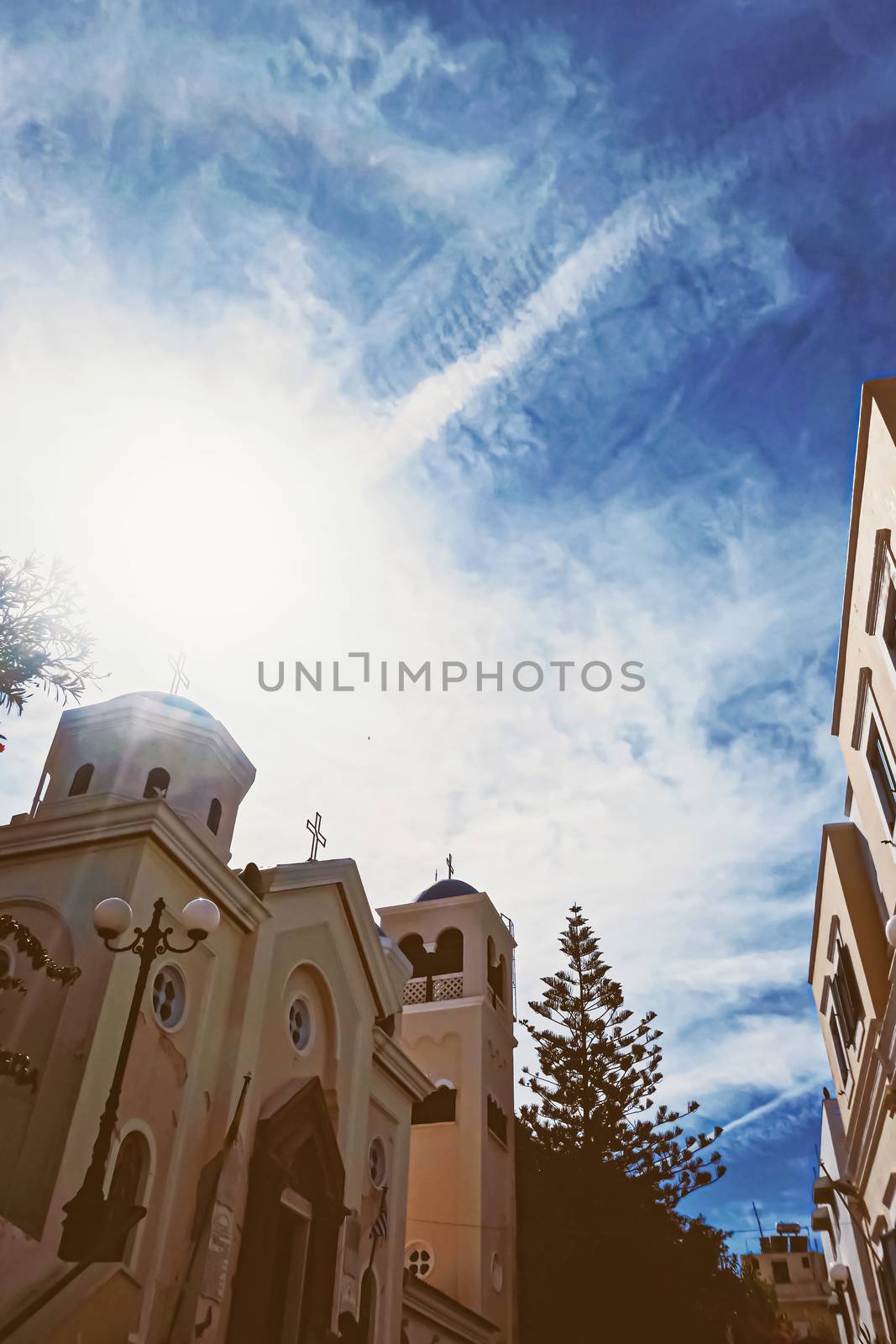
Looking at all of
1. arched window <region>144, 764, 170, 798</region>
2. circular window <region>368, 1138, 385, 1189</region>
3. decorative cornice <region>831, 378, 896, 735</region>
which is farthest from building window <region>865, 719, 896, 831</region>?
arched window <region>144, 764, 170, 798</region>

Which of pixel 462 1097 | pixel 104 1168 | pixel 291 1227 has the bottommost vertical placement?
pixel 104 1168

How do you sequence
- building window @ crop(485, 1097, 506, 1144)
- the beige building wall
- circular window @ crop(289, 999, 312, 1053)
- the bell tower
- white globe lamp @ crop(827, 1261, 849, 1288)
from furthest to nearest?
the beige building wall → building window @ crop(485, 1097, 506, 1144) → the bell tower → white globe lamp @ crop(827, 1261, 849, 1288) → circular window @ crop(289, 999, 312, 1053)

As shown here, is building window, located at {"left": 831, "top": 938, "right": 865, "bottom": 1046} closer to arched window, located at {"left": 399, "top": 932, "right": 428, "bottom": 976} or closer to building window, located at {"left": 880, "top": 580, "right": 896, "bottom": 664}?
building window, located at {"left": 880, "top": 580, "right": 896, "bottom": 664}

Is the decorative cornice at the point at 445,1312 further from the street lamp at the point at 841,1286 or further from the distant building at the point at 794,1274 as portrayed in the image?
the distant building at the point at 794,1274

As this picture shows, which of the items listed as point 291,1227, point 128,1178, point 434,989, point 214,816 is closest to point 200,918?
point 128,1178

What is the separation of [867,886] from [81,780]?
39.1 ft

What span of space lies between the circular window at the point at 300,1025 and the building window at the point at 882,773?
8479mm

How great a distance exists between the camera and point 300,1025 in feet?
45.4

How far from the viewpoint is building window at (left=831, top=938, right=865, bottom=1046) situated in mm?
13375

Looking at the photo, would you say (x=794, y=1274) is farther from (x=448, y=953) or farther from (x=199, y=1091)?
(x=199, y=1091)

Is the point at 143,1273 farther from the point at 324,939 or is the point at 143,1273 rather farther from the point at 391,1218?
the point at 391,1218

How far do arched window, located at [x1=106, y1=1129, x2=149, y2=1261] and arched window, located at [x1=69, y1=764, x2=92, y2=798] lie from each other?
622 cm

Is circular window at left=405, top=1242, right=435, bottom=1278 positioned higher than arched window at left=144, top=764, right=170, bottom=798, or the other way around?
arched window at left=144, top=764, right=170, bottom=798

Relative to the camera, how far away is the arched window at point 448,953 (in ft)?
Answer: 76.5
